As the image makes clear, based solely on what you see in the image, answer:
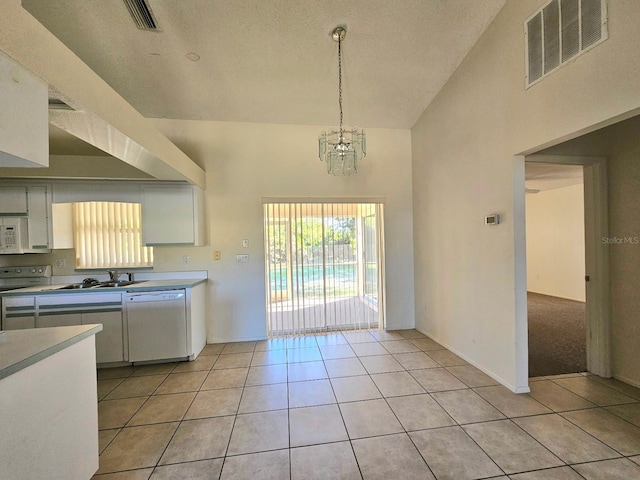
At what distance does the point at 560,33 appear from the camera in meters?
1.99

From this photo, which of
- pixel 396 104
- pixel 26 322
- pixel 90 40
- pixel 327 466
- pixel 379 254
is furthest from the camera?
pixel 379 254

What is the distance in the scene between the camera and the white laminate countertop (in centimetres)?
112

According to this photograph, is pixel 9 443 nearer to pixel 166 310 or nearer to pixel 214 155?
pixel 166 310

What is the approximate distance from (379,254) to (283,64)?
112 inches

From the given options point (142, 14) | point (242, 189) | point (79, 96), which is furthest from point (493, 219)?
point (142, 14)

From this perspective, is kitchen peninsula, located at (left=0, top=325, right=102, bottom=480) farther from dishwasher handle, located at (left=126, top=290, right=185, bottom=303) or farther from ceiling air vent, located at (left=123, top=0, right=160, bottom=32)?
ceiling air vent, located at (left=123, top=0, right=160, bottom=32)

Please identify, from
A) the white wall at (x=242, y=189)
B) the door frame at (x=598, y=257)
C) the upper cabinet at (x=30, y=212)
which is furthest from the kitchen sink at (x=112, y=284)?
the door frame at (x=598, y=257)

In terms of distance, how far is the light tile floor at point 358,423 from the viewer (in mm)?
1683

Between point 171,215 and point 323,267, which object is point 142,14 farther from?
point 323,267

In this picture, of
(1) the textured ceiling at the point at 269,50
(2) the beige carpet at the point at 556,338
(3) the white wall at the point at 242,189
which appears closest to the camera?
(1) the textured ceiling at the point at 269,50

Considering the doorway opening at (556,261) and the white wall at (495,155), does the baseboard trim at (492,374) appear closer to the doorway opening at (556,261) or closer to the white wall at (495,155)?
the white wall at (495,155)

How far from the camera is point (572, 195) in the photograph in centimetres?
620

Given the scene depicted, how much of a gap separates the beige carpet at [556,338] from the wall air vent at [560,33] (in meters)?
2.90

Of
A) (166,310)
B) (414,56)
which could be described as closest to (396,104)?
(414,56)
